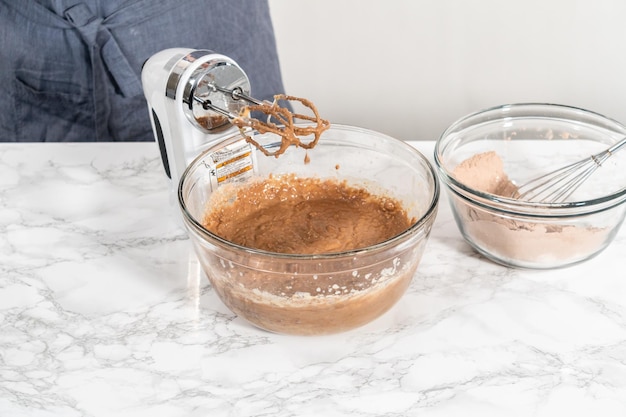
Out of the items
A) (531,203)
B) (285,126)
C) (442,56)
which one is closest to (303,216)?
(285,126)

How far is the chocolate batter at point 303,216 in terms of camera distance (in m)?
0.87

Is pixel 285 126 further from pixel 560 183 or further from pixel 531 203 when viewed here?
pixel 560 183

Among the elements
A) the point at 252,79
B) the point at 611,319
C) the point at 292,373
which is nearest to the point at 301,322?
the point at 292,373

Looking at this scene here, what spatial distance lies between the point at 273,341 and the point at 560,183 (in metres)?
0.47

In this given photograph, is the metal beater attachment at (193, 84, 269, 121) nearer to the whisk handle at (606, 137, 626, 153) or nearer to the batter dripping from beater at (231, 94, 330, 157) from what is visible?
the batter dripping from beater at (231, 94, 330, 157)

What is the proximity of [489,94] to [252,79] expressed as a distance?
24.1 inches

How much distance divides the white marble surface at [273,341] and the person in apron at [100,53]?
39 cm

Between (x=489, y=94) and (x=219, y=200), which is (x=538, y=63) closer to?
(x=489, y=94)

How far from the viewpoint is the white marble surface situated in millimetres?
757

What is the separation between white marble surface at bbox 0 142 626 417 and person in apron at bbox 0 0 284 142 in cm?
39

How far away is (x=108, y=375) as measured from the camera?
79cm

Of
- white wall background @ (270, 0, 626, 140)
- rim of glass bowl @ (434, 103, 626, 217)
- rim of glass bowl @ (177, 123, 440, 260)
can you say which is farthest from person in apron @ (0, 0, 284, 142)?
rim of glass bowl @ (434, 103, 626, 217)

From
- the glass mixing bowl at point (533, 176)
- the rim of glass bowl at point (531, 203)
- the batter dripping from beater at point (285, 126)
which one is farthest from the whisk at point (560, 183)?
the batter dripping from beater at point (285, 126)

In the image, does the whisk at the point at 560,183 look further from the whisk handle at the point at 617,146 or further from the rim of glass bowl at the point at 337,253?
the rim of glass bowl at the point at 337,253
